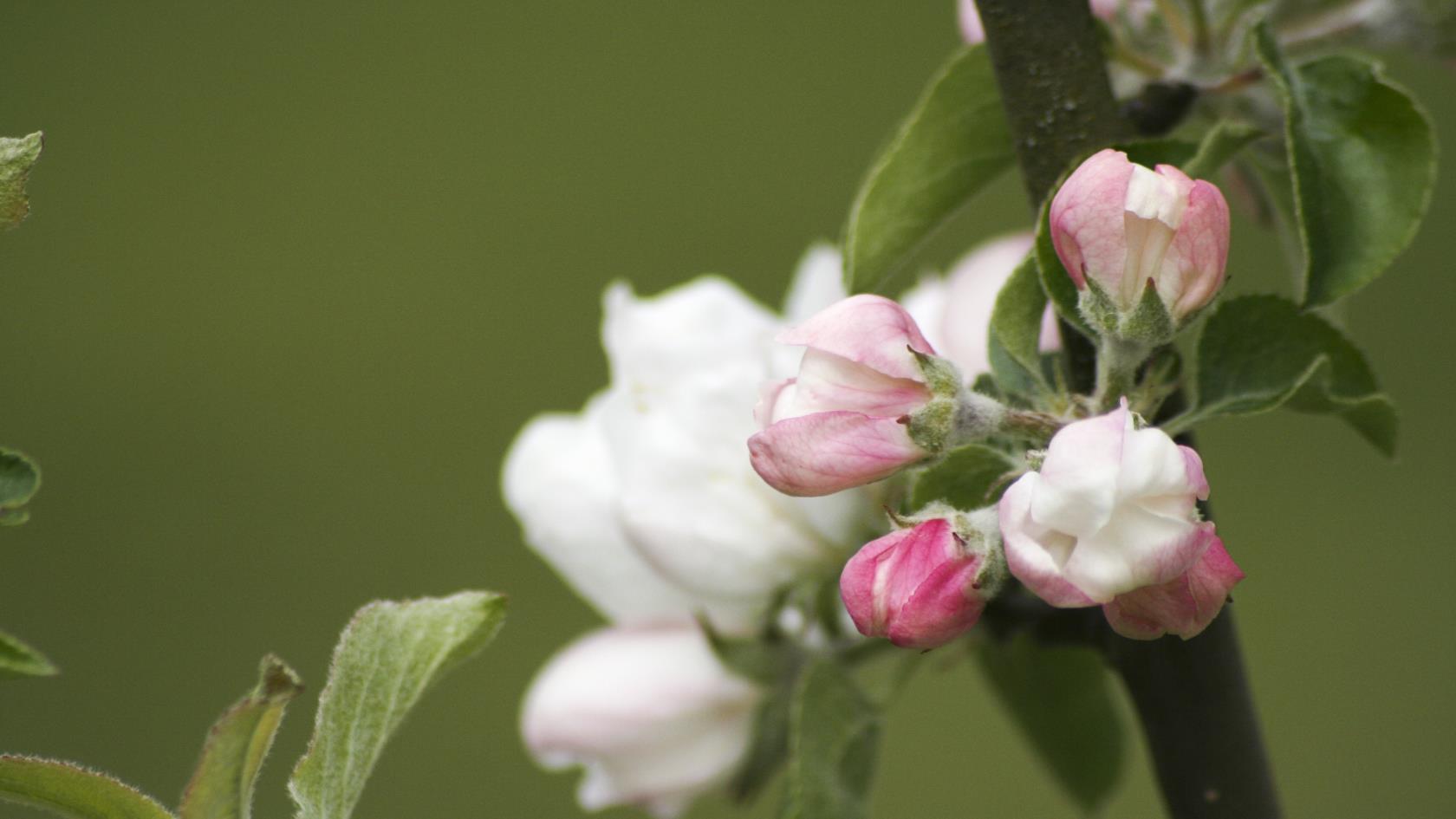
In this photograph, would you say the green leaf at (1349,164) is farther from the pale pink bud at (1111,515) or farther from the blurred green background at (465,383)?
the blurred green background at (465,383)

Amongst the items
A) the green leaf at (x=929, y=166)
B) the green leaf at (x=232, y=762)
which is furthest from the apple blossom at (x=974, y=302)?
the green leaf at (x=232, y=762)

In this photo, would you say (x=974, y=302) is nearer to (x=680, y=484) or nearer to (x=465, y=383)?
(x=680, y=484)

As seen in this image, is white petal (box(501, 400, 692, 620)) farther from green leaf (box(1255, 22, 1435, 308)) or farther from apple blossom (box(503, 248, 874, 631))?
green leaf (box(1255, 22, 1435, 308))

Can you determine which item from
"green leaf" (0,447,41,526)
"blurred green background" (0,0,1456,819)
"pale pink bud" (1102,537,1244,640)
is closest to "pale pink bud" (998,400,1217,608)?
"pale pink bud" (1102,537,1244,640)

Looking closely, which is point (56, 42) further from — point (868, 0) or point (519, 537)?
point (868, 0)

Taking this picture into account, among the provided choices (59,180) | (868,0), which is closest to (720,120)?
(868,0)
